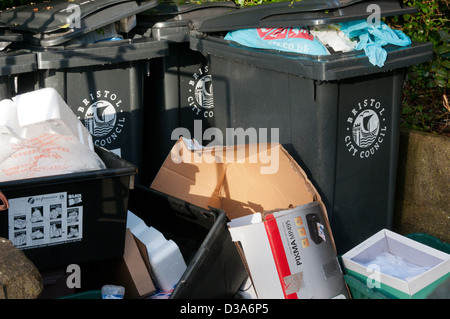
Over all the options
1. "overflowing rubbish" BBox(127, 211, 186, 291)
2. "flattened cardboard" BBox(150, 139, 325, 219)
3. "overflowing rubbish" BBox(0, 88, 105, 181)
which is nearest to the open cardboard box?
"flattened cardboard" BBox(150, 139, 325, 219)

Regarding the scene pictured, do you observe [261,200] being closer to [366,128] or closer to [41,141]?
[366,128]

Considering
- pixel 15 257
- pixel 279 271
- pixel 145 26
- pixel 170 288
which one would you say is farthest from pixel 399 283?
pixel 145 26

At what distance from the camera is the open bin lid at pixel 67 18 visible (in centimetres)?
383

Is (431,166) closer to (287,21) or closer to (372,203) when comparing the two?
(372,203)

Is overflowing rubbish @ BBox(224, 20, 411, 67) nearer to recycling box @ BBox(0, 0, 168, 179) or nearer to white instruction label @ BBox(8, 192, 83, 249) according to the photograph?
recycling box @ BBox(0, 0, 168, 179)

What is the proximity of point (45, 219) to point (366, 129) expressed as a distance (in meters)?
1.78

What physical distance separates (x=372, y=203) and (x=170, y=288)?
1.34 meters

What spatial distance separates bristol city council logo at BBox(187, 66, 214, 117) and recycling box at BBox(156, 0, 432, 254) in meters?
0.30

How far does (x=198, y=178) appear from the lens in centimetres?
358

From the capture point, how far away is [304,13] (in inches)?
137

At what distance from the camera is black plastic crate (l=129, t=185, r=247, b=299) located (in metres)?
2.93

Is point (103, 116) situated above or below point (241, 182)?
above

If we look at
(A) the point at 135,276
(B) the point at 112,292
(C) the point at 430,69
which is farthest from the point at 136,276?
(C) the point at 430,69

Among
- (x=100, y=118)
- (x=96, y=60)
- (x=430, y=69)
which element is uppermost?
(x=96, y=60)
